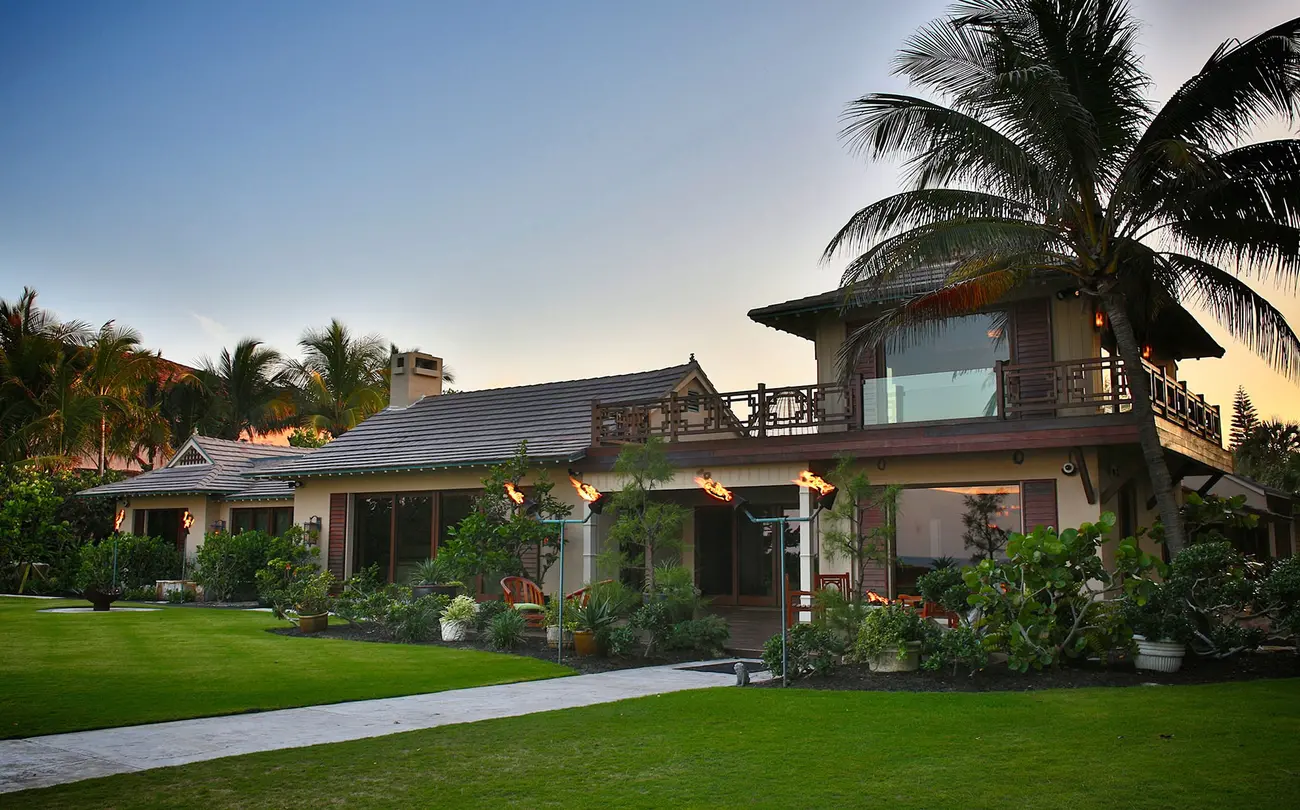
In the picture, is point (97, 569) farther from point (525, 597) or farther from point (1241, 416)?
point (1241, 416)

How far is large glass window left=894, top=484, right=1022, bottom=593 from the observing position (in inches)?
587

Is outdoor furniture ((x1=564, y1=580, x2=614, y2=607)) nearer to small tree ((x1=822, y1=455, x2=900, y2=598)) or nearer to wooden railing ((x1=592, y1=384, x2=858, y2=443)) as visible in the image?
wooden railing ((x1=592, y1=384, x2=858, y2=443))

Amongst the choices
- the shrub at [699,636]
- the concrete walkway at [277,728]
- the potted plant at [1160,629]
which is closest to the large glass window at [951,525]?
the shrub at [699,636]

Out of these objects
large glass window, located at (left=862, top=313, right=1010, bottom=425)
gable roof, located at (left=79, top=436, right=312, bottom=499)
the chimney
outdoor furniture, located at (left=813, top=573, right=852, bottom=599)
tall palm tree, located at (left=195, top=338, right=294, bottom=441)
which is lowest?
outdoor furniture, located at (left=813, top=573, right=852, bottom=599)

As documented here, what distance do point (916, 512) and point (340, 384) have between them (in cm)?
2827

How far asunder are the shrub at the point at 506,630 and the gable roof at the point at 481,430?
161 inches

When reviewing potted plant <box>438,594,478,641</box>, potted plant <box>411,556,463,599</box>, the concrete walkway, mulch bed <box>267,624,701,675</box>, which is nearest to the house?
potted plant <box>411,556,463,599</box>

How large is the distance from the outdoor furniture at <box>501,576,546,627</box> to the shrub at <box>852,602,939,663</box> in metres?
5.71

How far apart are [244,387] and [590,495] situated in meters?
28.2

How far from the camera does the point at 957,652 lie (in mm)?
10320

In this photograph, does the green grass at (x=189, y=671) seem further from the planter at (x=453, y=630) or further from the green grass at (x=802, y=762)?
the green grass at (x=802, y=762)

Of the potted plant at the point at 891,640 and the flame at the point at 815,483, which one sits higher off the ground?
the flame at the point at 815,483

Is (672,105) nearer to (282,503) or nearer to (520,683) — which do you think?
(520,683)

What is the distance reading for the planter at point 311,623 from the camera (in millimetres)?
15703
